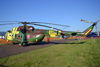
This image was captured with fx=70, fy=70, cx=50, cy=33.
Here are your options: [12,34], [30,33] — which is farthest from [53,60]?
[12,34]

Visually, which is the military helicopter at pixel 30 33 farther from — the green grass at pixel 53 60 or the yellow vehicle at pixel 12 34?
the green grass at pixel 53 60

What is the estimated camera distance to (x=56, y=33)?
14797 millimetres

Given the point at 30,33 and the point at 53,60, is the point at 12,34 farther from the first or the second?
the point at 53,60

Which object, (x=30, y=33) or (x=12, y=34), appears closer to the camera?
(x=30, y=33)

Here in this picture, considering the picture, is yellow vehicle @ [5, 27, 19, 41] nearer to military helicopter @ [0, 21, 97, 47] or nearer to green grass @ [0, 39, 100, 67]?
military helicopter @ [0, 21, 97, 47]

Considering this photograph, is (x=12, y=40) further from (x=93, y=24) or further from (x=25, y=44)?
(x=93, y=24)

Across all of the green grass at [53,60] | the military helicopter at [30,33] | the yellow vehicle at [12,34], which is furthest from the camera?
the yellow vehicle at [12,34]

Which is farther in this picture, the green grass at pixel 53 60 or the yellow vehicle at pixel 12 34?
the yellow vehicle at pixel 12 34

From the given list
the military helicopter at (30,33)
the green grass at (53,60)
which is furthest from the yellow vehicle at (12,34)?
the green grass at (53,60)

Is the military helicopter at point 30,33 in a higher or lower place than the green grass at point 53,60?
higher

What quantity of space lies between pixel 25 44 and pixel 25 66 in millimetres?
9983

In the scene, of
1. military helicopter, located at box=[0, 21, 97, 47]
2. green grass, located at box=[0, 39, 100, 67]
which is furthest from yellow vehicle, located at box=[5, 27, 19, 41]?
green grass, located at box=[0, 39, 100, 67]

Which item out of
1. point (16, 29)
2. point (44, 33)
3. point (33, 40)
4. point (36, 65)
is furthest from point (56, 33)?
point (36, 65)

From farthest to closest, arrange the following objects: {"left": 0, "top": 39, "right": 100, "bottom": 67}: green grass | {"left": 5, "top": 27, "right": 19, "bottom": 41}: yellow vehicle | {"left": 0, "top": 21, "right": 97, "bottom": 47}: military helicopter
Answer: {"left": 5, "top": 27, "right": 19, "bottom": 41}: yellow vehicle < {"left": 0, "top": 21, "right": 97, "bottom": 47}: military helicopter < {"left": 0, "top": 39, "right": 100, "bottom": 67}: green grass
